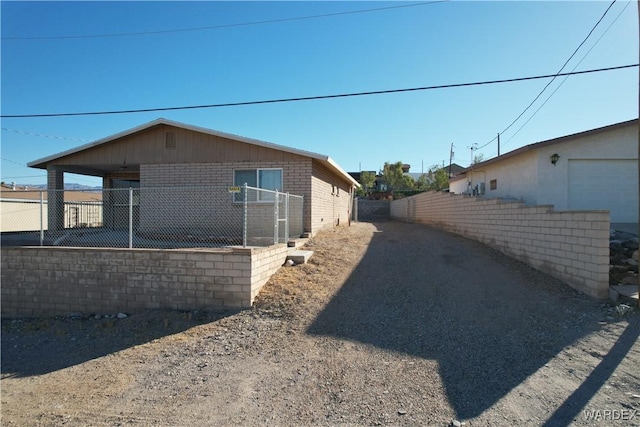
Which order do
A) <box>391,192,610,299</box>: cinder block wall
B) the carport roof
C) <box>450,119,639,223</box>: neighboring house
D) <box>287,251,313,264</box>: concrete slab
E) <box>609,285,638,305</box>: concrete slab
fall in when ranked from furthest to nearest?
the carport roof → <box>450,119,639,223</box>: neighboring house → <box>287,251,313,264</box>: concrete slab → <box>391,192,610,299</box>: cinder block wall → <box>609,285,638,305</box>: concrete slab

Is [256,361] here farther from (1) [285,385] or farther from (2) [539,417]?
(2) [539,417]

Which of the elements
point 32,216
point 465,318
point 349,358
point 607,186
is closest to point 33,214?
point 32,216

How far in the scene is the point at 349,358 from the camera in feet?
15.8

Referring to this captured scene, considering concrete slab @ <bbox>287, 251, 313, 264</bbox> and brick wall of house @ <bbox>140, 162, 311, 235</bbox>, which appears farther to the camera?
brick wall of house @ <bbox>140, 162, 311, 235</bbox>

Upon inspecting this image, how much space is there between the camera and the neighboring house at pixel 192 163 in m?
11.2

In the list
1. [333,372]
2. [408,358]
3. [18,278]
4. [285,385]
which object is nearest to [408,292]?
[408,358]

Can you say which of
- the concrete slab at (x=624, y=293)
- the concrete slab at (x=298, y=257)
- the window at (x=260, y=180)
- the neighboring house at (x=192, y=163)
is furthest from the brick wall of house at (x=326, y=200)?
the concrete slab at (x=624, y=293)

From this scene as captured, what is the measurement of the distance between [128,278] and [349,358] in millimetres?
5099

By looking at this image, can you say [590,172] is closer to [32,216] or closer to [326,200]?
[326,200]

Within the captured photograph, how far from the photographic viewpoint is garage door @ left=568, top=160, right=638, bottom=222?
1048 centimetres

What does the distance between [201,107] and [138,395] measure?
28.0 feet

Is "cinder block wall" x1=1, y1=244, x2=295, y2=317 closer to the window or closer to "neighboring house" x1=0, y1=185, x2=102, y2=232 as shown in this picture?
the window

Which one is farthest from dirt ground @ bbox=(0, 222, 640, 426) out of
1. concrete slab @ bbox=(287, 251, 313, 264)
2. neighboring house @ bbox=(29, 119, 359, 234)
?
neighboring house @ bbox=(29, 119, 359, 234)

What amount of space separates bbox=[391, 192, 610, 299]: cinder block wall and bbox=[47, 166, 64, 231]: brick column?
13518 mm
